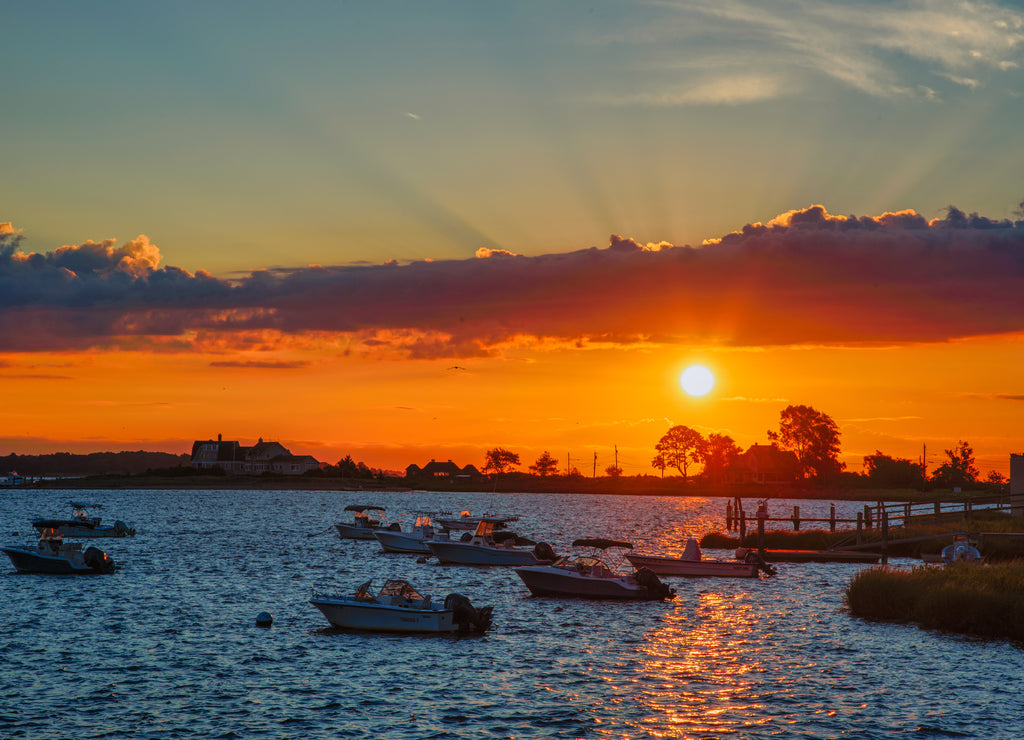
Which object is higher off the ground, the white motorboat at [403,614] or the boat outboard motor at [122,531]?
the white motorboat at [403,614]

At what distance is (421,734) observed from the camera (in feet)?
84.1

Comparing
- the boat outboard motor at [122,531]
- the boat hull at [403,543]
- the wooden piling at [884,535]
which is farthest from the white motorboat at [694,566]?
the boat outboard motor at [122,531]

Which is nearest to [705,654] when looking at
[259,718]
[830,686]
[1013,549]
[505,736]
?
[830,686]

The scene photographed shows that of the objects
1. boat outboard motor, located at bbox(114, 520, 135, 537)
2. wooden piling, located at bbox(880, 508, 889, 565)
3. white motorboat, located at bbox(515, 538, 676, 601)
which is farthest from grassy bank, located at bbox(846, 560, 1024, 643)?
boat outboard motor, located at bbox(114, 520, 135, 537)

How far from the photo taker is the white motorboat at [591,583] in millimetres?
51469

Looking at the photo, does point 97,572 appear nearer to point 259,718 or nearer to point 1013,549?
point 259,718

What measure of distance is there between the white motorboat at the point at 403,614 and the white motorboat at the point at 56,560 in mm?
28342

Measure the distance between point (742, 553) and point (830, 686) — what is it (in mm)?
33235

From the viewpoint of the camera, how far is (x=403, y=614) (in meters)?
39.7

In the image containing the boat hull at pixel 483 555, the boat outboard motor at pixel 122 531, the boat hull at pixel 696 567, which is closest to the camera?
the boat hull at pixel 696 567

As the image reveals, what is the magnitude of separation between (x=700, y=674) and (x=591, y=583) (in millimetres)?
18533

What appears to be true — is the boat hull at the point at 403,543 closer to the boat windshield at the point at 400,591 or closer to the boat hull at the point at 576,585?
the boat hull at the point at 576,585

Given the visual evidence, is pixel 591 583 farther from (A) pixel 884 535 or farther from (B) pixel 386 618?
(A) pixel 884 535

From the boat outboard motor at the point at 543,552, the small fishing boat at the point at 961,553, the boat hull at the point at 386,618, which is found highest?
the small fishing boat at the point at 961,553
